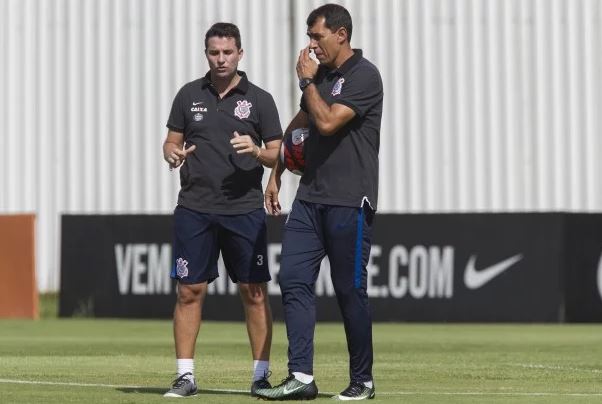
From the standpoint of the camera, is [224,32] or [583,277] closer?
[224,32]

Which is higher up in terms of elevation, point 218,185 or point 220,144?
point 220,144

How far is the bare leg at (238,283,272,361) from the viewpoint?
10148mm

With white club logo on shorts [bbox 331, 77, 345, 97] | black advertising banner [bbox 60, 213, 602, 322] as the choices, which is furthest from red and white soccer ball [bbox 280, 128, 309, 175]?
black advertising banner [bbox 60, 213, 602, 322]

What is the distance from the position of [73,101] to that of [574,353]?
15.0 m

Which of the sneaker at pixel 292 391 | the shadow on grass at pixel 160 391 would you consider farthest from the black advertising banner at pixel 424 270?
the sneaker at pixel 292 391

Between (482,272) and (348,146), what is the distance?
9.71 m

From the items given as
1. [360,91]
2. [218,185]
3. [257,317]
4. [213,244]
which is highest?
[360,91]

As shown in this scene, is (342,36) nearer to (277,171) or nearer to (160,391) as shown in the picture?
(277,171)

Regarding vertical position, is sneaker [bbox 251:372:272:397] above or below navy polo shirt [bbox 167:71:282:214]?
below

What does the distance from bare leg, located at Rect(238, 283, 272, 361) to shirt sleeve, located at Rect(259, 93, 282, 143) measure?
844mm

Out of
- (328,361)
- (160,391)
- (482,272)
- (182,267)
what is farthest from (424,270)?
(182,267)

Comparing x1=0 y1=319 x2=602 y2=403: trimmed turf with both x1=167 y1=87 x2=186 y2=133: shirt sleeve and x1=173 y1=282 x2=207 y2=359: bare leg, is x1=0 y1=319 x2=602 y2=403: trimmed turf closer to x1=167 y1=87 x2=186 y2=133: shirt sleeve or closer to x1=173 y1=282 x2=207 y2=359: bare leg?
x1=173 y1=282 x2=207 y2=359: bare leg

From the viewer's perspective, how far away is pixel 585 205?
88.3 feet

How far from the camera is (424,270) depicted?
19.3 meters
